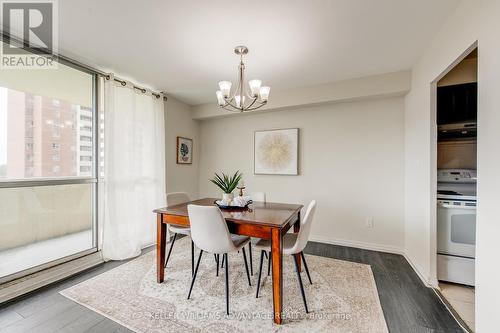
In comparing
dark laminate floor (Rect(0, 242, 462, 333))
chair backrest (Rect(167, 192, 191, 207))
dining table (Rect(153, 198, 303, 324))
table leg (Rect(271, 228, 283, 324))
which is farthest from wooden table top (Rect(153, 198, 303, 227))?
dark laminate floor (Rect(0, 242, 462, 333))

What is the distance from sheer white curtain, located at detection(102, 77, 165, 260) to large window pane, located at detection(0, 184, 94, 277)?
0.91ft

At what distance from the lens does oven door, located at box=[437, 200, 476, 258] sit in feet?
6.91

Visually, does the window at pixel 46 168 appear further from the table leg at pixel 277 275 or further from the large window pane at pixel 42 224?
the table leg at pixel 277 275

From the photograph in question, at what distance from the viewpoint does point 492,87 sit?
4.13ft

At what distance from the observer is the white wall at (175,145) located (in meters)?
3.71

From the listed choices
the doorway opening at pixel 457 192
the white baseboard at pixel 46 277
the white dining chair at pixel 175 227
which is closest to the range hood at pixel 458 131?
the doorway opening at pixel 457 192

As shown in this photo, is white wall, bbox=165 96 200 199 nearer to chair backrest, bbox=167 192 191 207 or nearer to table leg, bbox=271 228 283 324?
chair backrest, bbox=167 192 191 207

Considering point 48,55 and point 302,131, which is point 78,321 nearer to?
point 48,55

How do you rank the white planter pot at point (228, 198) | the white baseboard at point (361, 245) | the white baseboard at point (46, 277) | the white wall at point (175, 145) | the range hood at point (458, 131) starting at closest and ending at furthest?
the white baseboard at point (46, 277) → the range hood at point (458, 131) → the white planter pot at point (228, 198) → the white baseboard at point (361, 245) → the white wall at point (175, 145)

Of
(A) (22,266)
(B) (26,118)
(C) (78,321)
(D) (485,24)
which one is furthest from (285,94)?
(A) (22,266)

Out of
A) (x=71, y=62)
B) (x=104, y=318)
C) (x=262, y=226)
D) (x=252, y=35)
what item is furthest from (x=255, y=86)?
(x=104, y=318)

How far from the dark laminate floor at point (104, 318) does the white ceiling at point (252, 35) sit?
7.94 feet

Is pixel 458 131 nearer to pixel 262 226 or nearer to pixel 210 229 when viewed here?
pixel 262 226

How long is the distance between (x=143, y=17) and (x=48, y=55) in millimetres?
1418
